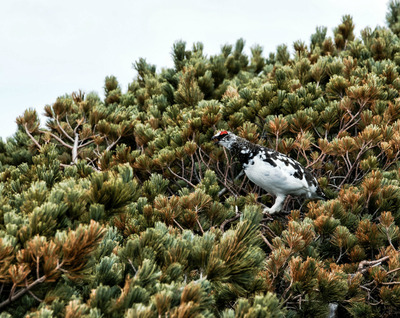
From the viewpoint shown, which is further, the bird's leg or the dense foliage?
the bird's leg

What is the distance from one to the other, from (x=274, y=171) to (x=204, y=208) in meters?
0.79

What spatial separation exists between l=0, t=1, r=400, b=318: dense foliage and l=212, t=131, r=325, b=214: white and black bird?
6.5 inches

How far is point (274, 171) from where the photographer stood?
335cm

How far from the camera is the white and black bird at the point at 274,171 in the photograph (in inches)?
133

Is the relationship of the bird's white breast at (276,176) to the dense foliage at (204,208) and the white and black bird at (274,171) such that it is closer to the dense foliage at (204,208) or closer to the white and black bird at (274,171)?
the white and black bird at (274,171)

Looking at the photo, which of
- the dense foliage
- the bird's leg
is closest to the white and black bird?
the bird's leg

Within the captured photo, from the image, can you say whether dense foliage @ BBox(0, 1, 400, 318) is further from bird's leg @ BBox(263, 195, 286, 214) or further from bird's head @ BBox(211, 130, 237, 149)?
bird's head @ BBox(211, 130, 237, 149)

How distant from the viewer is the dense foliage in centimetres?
148

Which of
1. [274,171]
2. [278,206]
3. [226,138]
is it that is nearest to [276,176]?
[274,171]

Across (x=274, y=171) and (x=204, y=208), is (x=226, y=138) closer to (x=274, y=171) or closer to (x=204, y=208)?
(x=274, y=171)

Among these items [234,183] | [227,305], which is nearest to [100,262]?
[227,305]

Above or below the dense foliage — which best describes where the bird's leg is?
below

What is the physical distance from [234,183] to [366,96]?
1396 millimetres

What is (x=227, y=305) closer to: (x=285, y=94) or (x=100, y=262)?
(x=100, y=262)
